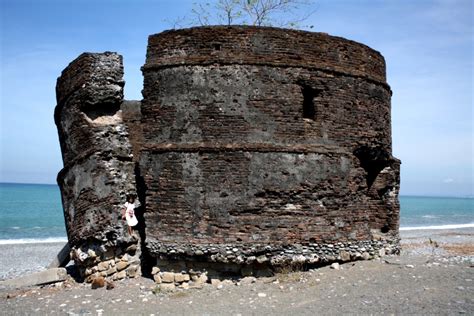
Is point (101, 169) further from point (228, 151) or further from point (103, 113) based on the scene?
point (228, 151)

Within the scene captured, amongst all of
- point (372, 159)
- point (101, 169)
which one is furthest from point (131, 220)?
point (372, 159)

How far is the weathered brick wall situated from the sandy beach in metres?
0.92

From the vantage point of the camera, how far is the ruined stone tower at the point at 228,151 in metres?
10.4

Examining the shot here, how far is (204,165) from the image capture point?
10.4 m

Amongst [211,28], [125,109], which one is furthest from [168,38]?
[125,109]

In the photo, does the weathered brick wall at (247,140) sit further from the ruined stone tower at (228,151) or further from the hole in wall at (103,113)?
the hole in wall at (103,113)

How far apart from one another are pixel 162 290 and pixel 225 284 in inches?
51.7

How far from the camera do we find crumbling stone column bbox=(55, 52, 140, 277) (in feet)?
35.9

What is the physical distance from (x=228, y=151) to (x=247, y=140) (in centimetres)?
47

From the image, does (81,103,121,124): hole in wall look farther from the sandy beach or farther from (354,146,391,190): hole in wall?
(354,146,391,190): hole in wall

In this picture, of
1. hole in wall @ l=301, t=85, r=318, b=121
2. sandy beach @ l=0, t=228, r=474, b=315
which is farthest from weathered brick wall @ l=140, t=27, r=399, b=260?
sandy beach @ l=0, t=228, r=474, b=315

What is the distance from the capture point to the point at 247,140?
1045 centimetres

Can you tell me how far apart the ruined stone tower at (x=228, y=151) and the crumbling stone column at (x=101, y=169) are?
0.03m

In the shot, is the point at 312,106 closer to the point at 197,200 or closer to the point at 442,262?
the point at 197,200
